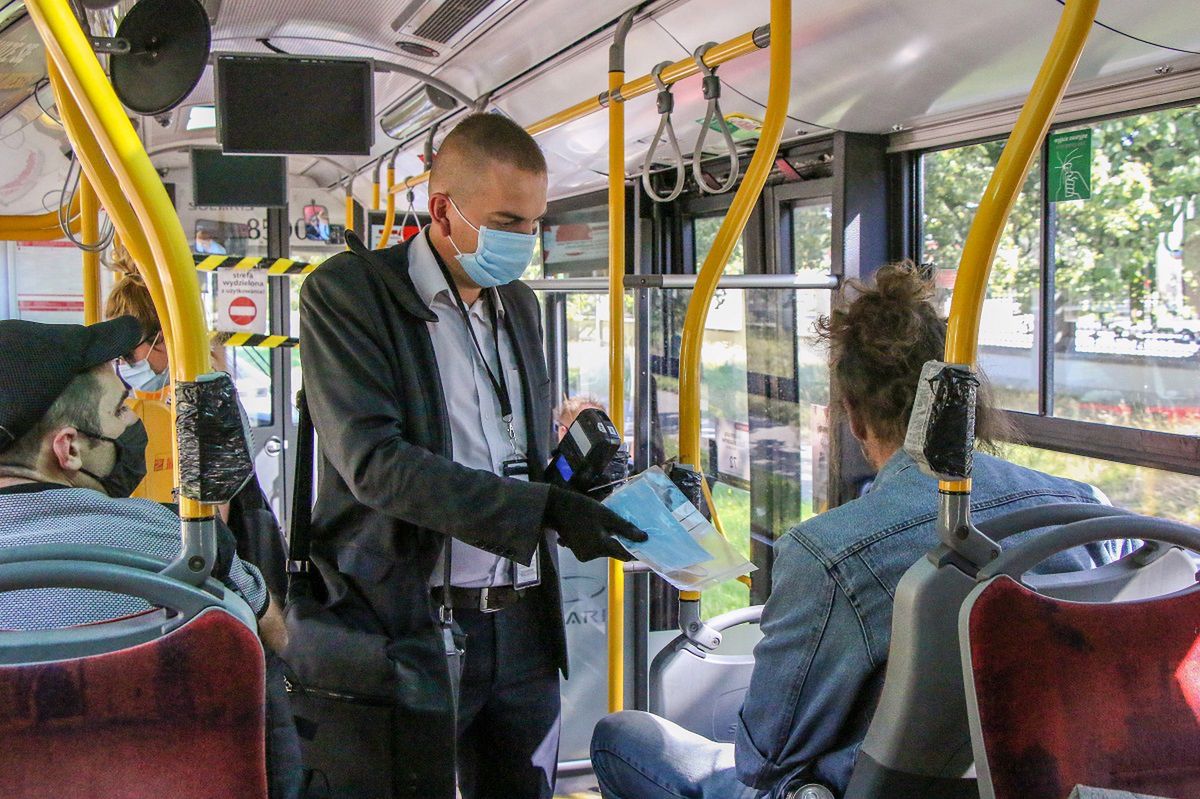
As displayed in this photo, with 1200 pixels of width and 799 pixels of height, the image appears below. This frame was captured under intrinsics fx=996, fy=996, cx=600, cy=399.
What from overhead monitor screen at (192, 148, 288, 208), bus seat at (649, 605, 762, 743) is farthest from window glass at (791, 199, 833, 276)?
overhead monitor screen at (192, 148, 288, 208)

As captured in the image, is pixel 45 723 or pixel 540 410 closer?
pixel 45 723

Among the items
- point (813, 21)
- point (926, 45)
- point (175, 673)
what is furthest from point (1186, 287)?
point (175, 673)

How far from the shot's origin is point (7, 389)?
1573mm

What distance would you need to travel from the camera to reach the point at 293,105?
152 inches

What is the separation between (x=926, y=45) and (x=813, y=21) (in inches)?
13.0

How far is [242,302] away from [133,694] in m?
5.90

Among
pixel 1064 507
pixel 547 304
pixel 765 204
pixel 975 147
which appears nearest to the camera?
pixel 1064 507

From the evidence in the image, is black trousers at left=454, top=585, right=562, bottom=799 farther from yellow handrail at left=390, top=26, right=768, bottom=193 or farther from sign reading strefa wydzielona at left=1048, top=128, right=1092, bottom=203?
sign reading strefa wydzielona at left=1048, top=128, right=1092, bottom=203

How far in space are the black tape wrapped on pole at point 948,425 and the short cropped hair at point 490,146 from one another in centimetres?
112

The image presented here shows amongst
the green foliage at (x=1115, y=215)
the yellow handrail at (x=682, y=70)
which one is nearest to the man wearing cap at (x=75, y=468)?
the yellow handrail at (x=682, y=70)

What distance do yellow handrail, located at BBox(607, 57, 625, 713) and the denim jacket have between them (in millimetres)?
1133

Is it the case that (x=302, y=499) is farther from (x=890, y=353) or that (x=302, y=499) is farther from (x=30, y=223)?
(x=30, y=223)

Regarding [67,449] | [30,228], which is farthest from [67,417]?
[30,228]

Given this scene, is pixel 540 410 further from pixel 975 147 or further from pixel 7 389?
pixel 975 147
